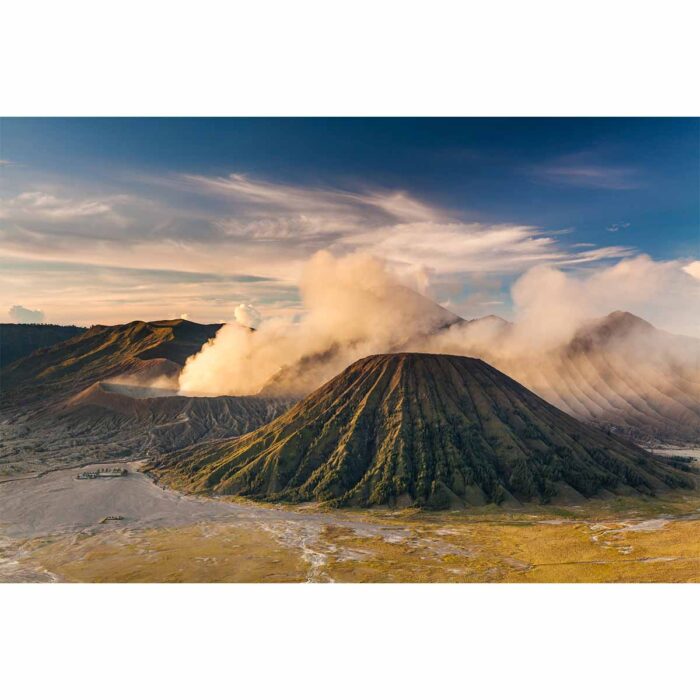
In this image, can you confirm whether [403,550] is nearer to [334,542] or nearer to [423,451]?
[334,542]

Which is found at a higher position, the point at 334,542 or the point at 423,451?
the point at 423,451

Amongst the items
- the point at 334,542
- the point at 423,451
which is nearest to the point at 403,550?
the point at 334,542

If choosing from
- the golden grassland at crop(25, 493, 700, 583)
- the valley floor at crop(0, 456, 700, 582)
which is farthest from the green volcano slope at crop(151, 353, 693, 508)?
the golden grassland at crop(25, 493, 700, 583)

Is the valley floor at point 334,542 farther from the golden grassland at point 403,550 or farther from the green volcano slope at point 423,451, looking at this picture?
the green volcano slope at point 423,451

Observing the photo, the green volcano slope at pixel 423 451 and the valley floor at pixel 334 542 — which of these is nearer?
the valley floor at pixel 334 542

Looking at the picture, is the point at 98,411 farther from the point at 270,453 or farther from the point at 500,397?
the point at 500,397

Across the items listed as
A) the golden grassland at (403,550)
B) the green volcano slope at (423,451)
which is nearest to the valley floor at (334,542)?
the golden grassland at (403,550)
